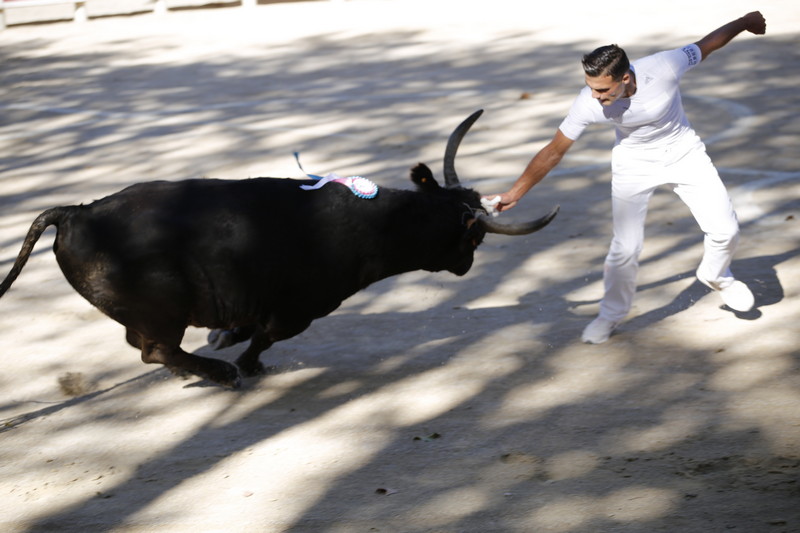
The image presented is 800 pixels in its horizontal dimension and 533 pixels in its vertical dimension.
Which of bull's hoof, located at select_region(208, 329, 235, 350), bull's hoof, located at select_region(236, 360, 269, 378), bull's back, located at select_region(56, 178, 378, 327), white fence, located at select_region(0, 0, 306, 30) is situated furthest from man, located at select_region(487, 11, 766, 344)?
white fence, located at select_region(0, 0, 306, 30)

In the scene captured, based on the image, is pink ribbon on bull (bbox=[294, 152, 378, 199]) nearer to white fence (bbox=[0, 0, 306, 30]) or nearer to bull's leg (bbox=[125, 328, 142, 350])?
bull's leg (bbox=[125, 328, 142, 350])

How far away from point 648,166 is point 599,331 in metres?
1.03

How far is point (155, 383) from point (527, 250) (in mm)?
3286

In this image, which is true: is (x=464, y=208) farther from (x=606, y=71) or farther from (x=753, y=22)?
(x=753, y=22)

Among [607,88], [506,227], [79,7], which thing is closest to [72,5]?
[79,7]

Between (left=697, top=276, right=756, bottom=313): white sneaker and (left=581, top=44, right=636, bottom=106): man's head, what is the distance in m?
1.50

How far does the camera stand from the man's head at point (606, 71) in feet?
18.6

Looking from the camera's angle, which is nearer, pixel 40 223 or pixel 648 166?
pixel 40 223

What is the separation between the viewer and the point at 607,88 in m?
5.72

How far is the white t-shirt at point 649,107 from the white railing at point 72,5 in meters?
19.7

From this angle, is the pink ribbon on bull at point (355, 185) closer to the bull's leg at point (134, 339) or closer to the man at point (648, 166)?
the man at point (648, 166)

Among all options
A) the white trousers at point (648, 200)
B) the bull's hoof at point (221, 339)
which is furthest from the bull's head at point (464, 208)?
the bull's hoof at point (221, 339)

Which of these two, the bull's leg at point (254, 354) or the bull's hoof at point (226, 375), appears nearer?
the bull's hoof at point (226, 375)

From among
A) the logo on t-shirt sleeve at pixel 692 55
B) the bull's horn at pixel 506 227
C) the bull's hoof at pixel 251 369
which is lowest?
the bull's hoof at pixel 251 369
